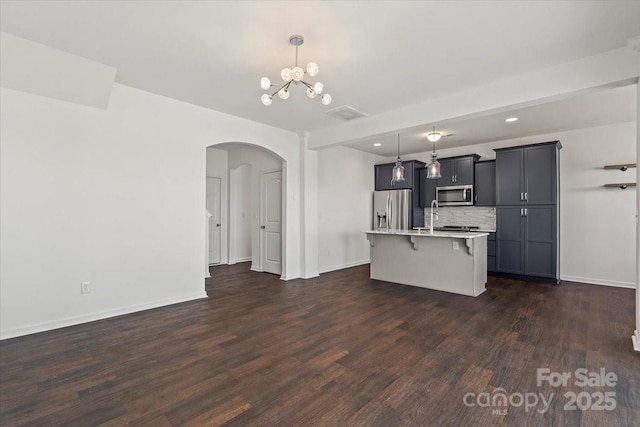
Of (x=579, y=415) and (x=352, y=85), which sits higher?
(x=352, y=85)

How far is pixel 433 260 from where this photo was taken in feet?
16.2

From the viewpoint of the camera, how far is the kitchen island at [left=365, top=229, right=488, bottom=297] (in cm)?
455

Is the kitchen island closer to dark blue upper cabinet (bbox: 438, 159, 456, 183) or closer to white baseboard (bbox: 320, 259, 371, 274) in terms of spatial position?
white baseboard (bbox: 320, 259, 371, 274)

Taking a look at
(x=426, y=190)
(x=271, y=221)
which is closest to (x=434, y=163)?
(x=426, y=190)

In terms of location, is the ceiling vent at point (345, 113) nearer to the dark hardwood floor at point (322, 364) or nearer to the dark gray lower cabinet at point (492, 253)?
the dark hardwood floor at point (322, 364)

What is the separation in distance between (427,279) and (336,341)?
2.64 m

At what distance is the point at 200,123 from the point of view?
439cm

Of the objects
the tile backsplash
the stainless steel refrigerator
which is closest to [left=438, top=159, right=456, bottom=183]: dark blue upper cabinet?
the tile backsplash

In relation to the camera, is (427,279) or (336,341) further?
(427,279)

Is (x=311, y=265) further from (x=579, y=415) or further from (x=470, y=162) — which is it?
(x=579, y=415)

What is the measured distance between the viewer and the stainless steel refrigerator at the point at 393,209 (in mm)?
7059

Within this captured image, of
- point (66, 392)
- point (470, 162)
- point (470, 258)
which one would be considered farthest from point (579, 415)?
point (470, 162)

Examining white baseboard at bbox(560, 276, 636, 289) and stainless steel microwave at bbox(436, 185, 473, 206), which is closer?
white baseboard at bbox(560, 276, 636, 289)

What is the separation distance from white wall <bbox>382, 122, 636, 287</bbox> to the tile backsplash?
1201 mm
